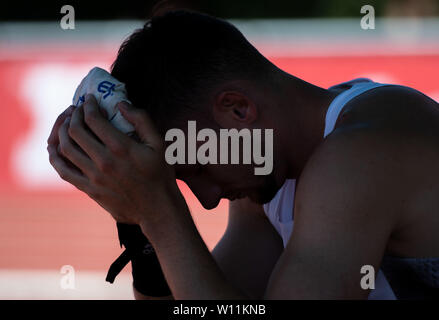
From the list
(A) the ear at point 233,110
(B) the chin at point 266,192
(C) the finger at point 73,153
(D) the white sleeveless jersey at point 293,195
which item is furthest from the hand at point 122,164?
(D) the white sleeveless jersey at point 293,195

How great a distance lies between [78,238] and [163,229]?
4449 millimetres

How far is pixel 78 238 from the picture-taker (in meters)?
5.62

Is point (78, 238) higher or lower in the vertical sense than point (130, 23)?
lower

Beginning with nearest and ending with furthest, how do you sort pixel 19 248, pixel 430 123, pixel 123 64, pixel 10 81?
1. pixel 430 123
2. pixel 123 64
3. pixel 19 248
4. pixel 10 81

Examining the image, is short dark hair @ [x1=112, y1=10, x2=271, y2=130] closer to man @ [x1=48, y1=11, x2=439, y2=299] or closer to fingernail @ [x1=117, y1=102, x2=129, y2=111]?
man @ [x1=48, y1=11, x2=439, y2=299]

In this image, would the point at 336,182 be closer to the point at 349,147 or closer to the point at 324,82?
the point at 349,147

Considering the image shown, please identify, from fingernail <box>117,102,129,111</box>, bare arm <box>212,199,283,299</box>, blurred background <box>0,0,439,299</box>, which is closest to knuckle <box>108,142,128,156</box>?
fingernail <box>117,102,129,111</box>

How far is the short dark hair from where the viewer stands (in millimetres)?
1604

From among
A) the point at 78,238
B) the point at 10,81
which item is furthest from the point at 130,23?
the point at 78,238

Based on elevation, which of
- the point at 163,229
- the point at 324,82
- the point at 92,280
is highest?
the point at 324,82

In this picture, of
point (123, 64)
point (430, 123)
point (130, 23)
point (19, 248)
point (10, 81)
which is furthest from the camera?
point (130, 23)

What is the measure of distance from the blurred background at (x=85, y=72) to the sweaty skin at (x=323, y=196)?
278cm

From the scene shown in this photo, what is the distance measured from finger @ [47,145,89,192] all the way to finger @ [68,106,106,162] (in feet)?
0.28

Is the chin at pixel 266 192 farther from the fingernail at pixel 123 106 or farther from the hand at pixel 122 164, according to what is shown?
the fingernail at pixel 123 106
